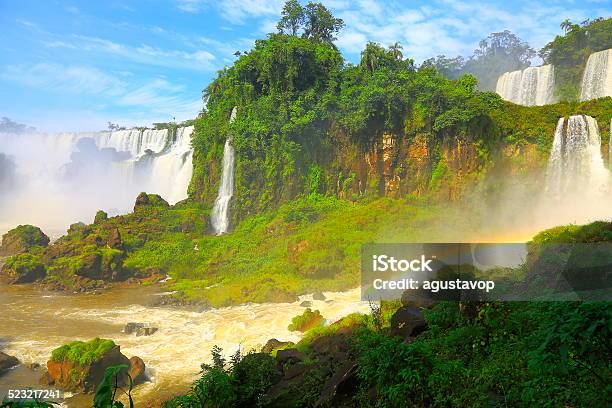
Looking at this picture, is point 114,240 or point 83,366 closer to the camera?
point 83,366

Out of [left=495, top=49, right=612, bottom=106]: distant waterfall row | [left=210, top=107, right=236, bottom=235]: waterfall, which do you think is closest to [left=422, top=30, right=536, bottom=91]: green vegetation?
[left=495, top=49, right=612, bottom=106]: distant waterfall row

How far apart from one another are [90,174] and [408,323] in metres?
55.3

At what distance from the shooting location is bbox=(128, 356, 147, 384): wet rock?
1282 centimetres

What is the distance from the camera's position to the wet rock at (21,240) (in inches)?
1308

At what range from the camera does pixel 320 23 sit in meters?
41.3

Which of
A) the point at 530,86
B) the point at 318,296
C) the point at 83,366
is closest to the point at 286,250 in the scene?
the point at 318,296

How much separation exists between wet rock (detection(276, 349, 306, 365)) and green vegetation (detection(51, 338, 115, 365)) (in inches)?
260

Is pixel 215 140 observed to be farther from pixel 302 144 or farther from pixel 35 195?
pixel 35 195

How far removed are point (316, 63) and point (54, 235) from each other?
1258 inches

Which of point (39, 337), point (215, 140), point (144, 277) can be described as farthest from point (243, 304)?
point (215, 140)

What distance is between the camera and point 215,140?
40.1 m

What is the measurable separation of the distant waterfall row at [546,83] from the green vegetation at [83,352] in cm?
3784

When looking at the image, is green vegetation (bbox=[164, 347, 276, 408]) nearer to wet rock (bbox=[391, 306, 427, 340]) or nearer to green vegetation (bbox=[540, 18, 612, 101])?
wet rock (bbox=[391, 306, 427, 340])

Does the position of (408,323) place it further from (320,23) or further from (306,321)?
(320,23)
